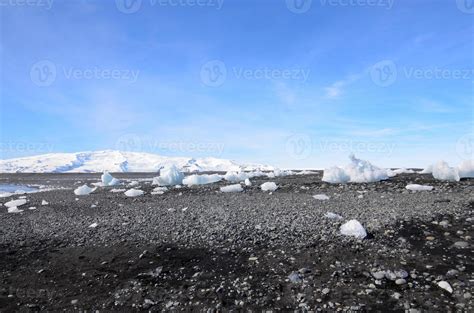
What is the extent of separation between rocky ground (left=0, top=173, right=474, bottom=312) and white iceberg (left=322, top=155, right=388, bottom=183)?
5444mm

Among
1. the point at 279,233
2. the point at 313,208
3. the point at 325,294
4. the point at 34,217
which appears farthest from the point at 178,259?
the point at 34,217

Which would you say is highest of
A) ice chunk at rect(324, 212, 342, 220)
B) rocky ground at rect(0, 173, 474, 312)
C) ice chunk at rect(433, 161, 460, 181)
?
ice chunk at rect(433, 161, 460, 181)

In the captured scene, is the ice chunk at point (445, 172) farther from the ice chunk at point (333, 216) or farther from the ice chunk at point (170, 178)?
the ice chunk at point (170, 178)

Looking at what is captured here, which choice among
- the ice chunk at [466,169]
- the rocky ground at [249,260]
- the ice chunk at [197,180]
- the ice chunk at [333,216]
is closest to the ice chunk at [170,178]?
the ice chunk at [197,180]

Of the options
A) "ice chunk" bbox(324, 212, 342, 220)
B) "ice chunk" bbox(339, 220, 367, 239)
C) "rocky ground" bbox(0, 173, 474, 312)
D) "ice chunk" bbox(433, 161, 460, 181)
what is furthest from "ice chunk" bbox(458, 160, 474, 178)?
"ice chunk" bbox(339, 220, 367, 239)

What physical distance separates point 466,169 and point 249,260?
526 inches

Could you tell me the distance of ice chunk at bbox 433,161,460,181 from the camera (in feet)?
51.1

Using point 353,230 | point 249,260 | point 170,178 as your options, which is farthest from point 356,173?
point 249,260

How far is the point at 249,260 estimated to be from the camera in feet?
21.8

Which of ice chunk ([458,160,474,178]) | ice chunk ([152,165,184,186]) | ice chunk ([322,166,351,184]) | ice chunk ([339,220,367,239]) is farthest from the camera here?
ice chunk ([152,165,184,186])

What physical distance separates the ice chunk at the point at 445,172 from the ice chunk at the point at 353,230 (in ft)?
34.5

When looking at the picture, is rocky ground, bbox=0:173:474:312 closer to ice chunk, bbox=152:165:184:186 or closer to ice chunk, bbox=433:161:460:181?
ice chunk, bbox=433:161:460:181

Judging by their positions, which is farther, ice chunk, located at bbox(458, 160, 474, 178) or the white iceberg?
the white iceberg

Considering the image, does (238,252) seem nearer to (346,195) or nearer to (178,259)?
(178,259)
